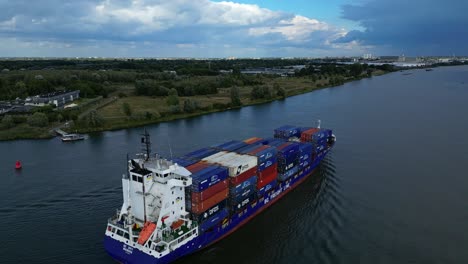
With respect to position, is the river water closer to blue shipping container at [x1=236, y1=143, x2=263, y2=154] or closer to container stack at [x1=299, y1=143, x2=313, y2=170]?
container stack at [x1=299, y1=143, x2=313, y2=170]

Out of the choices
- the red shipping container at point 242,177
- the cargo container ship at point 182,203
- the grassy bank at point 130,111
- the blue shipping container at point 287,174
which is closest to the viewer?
the cargo container ship at point 182,203

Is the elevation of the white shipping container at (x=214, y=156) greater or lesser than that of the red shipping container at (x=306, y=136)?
greater

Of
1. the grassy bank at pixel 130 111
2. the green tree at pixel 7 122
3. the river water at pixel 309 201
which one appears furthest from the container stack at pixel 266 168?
the green tree at pixel 7 122

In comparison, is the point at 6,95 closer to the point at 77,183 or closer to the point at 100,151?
the point at 100,151

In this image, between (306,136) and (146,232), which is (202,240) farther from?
(306,136)

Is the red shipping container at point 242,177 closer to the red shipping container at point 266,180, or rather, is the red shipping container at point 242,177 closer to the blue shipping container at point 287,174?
the red shipping container at point 266,180

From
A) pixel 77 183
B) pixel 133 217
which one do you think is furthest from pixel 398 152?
pixel 77 183

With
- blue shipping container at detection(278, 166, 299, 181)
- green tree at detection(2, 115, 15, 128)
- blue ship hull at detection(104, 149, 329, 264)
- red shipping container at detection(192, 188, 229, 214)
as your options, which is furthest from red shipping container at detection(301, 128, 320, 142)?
green tree at detection(2, 115, 15, 128)
